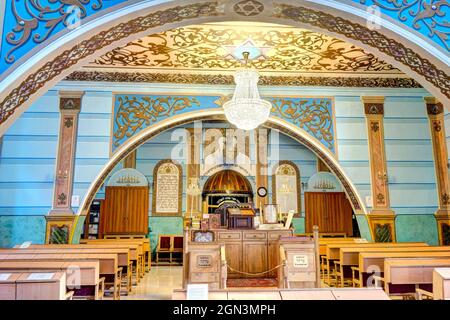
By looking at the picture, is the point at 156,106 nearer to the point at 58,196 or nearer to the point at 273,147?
the point at 58,196

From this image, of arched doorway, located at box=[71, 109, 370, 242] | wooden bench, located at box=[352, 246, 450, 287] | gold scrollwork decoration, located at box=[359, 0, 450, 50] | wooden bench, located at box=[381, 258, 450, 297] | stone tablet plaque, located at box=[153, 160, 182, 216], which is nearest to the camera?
gold scrollwork decoration, located at box=[359, 0, 450, 50]

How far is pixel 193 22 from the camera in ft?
12.5

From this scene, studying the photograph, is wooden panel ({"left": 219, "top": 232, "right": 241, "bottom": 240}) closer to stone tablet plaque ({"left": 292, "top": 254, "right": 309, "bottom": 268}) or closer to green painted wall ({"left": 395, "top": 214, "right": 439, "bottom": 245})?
stone tablet plaque ({"left": 292, "top": 254, "right": 309, "bottom": 268})

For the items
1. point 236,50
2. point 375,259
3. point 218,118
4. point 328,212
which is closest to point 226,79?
point 218,118

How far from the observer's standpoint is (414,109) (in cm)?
814

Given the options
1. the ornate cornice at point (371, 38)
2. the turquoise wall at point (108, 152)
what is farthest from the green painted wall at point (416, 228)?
the ornate cornice at point (371, 38)

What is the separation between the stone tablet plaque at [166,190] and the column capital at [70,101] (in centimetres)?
448

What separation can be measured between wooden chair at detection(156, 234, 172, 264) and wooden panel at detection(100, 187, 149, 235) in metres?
0.58

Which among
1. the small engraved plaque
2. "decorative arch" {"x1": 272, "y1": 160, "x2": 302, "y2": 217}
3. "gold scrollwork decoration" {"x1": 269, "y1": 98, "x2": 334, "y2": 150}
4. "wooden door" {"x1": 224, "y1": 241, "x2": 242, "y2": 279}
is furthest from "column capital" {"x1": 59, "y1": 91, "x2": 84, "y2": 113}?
"decorative arch" {"x1": 272, "y1": 160, "x2": 302, "y2": 217}

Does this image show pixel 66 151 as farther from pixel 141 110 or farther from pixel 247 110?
pixel 247 110

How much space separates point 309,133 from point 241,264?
351 cm

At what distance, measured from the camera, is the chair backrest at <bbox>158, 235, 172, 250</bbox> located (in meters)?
11.2
